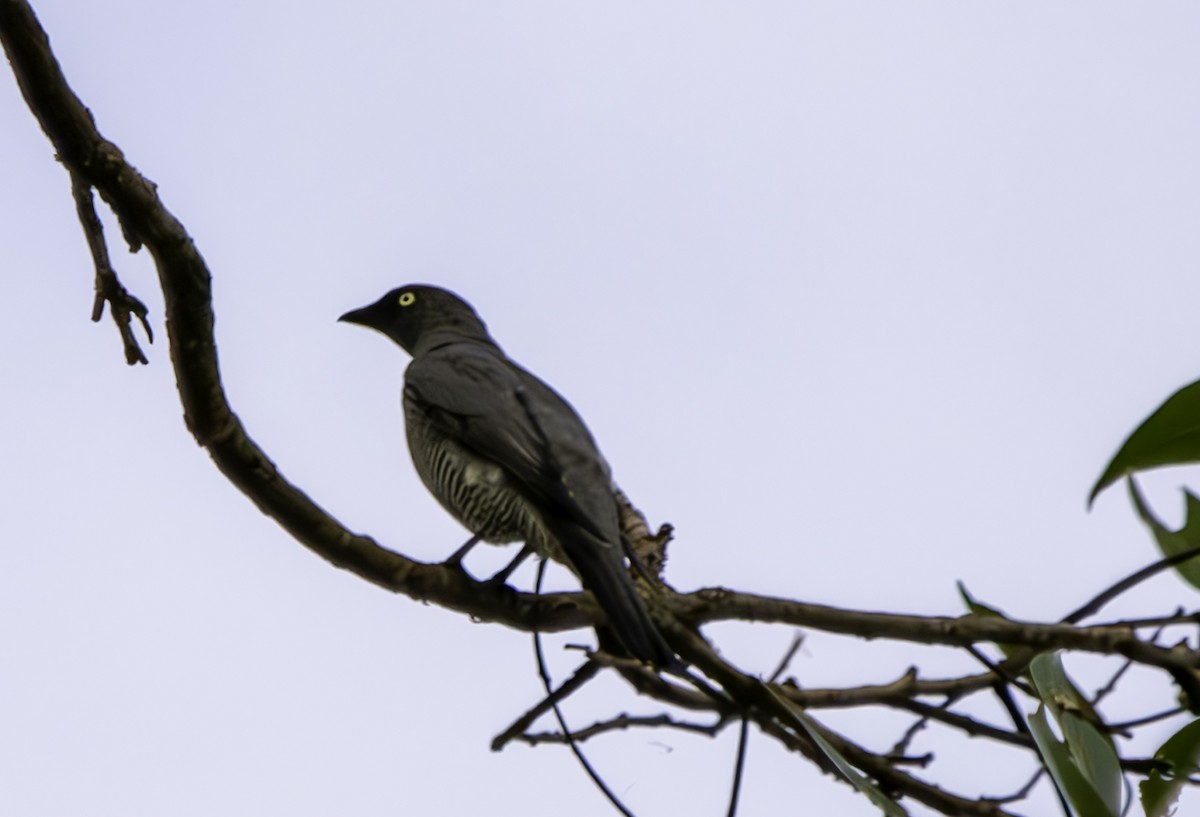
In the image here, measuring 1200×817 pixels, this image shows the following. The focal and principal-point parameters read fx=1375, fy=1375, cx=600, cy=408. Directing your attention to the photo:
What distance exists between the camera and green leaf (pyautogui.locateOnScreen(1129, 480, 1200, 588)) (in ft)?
9.50

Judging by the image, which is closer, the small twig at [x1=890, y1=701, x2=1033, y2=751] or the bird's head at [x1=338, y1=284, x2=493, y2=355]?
the small twig at [x1=890, y1=701, x2=1033, y2=751]

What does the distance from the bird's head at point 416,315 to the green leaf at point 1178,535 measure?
4.17 m

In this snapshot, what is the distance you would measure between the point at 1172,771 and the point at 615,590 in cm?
143

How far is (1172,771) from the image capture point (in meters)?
2.84

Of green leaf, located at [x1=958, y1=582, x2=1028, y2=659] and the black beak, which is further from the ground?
the black beak

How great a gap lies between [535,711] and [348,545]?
2.07 feet

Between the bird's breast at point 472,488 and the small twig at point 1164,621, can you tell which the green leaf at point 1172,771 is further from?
the bird's breast at point 472,488

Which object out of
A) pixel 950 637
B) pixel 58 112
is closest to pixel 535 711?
pixel 950 637

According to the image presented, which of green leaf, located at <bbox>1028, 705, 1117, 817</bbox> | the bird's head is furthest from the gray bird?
green leaf, located at <bbox>1028, 705, 1117, 817</bbox>

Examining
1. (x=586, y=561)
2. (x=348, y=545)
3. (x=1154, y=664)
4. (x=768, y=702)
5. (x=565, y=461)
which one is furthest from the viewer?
(x=565, y=461)

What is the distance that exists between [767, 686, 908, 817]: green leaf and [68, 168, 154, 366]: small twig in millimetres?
1928

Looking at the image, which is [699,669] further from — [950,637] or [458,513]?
[458,513]

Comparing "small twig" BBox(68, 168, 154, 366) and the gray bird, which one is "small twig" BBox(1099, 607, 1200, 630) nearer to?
the gray bird

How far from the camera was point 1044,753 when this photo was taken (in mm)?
2754
